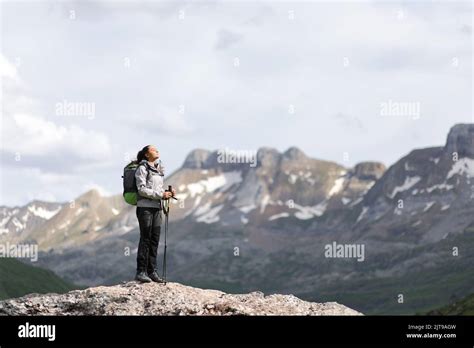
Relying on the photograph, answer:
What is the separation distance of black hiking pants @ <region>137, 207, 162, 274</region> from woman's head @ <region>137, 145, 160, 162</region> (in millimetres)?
1390

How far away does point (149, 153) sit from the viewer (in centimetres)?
2347

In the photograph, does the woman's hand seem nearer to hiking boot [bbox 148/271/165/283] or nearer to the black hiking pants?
the black hiking pants

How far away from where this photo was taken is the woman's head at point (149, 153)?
23453 mm

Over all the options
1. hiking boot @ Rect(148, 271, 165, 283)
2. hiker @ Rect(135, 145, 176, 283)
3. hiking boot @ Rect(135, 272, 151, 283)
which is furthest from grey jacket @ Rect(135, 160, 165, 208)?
hiking boot @ Rect(148, 271, 165, 283)

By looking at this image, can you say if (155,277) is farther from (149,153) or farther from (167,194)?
(149,153)

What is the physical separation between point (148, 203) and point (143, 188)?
0.52 metres

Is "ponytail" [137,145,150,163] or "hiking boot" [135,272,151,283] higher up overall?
"ponytail" [137,145,150,163]

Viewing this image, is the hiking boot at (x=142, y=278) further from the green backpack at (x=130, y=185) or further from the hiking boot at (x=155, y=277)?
the green backpack at (x=130, y=185)

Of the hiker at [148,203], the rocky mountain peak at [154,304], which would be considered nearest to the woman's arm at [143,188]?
the hiker at [148,203]

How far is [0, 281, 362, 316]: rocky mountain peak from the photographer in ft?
70.1
